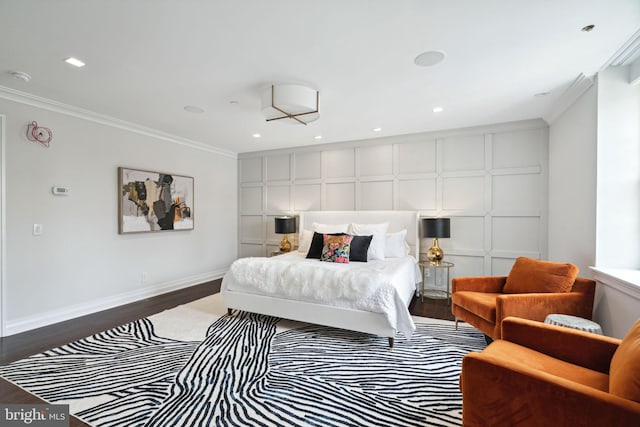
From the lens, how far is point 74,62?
2.34 meters

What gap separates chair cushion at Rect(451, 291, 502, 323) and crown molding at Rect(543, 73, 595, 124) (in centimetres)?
217

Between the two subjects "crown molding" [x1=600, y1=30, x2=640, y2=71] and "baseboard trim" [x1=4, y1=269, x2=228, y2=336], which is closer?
"crown molding" [x1=600, y1=30, x2=640, y2=71]

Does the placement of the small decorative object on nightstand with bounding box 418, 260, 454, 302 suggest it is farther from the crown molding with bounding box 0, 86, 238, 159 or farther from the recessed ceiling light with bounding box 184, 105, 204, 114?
the crown molding with bounding box 0, 86, 238, 159

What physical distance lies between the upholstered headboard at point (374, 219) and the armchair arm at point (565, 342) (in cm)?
260

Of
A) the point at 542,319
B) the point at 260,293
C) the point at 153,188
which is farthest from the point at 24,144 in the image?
the point at 542,319

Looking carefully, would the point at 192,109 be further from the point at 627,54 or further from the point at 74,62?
the point at 627,54

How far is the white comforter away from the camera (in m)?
2.58

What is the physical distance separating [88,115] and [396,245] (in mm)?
4402

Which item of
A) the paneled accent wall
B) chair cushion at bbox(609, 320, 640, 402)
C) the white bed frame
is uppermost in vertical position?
the paneled accent wall

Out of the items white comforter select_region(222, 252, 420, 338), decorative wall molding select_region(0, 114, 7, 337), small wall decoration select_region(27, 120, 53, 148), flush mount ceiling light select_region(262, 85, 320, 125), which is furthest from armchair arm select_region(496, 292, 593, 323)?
small wall decoration select_region(27, 120, 53, 148)

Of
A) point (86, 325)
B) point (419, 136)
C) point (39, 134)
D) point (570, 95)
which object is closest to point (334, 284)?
point (86, 325)

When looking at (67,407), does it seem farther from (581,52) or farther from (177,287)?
(581,52)

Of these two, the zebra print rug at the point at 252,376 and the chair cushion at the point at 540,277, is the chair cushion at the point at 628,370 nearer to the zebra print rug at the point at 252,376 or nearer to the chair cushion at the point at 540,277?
the zebra print rug at the point at 252,376

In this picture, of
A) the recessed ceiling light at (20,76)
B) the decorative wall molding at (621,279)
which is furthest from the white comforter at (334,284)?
the recessed ceiling light at (20,76)
